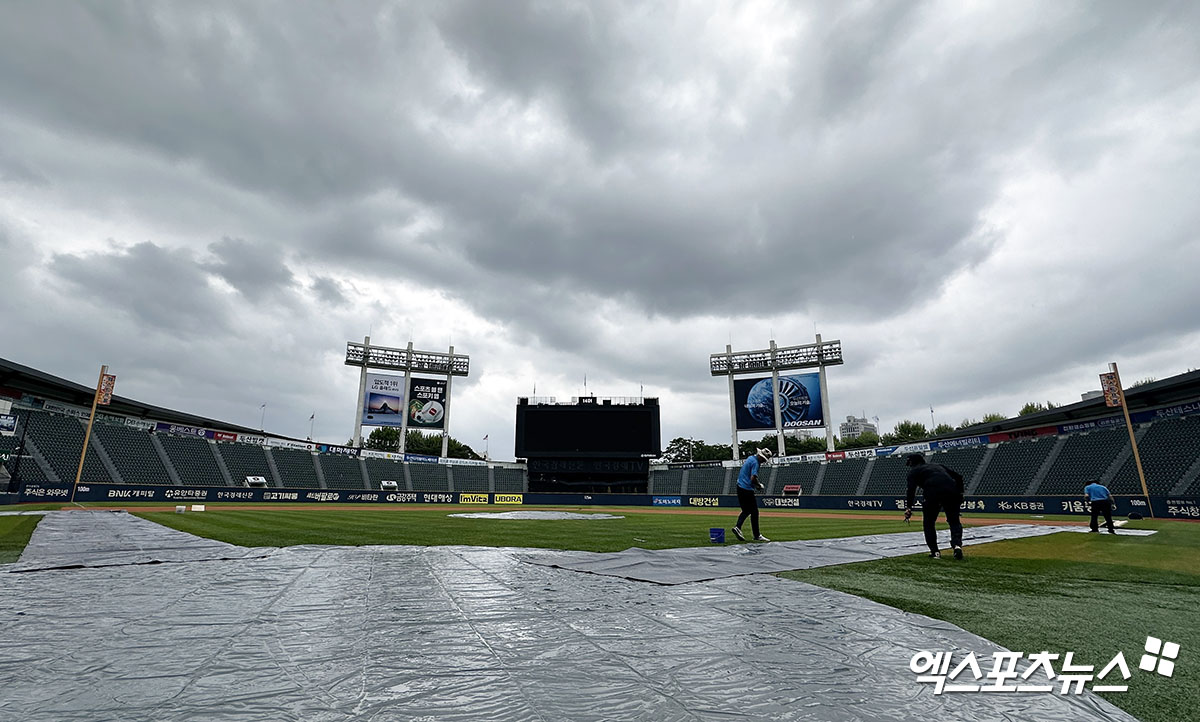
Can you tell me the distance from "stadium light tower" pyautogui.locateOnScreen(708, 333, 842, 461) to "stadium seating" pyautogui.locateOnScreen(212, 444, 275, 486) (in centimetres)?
4456

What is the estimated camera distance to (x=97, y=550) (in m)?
8.20

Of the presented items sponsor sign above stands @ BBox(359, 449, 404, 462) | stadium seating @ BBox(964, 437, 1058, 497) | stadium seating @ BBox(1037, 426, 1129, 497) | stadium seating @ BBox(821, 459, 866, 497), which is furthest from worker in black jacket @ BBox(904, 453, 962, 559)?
sponsor sign above stands @ BBox(359, 449, 404, 462)

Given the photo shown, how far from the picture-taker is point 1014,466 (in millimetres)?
36281

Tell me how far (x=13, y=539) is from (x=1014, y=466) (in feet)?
159

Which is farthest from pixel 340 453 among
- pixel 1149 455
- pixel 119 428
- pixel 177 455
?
pixel 1149 455

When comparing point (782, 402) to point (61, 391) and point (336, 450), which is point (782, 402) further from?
point (61, 391)

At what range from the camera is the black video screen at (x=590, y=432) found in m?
52.8

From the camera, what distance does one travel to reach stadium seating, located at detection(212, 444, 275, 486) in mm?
41781

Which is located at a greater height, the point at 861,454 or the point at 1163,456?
the point at 861,454

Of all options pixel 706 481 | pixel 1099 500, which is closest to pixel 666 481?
pixel 706 481

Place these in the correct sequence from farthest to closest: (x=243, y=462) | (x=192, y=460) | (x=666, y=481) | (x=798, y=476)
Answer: (x=666, y=481) < (x=798, y=476) < (x=243, y=462) < (x=192, y=460)

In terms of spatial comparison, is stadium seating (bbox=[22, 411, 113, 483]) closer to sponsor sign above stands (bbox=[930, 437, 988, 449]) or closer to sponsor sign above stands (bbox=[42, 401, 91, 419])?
sponsor sign above stands (bbox=[42, 401, 91, 419])

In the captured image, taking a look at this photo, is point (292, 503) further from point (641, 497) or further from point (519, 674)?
point (519, 674)

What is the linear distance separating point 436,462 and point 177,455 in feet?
72.3
